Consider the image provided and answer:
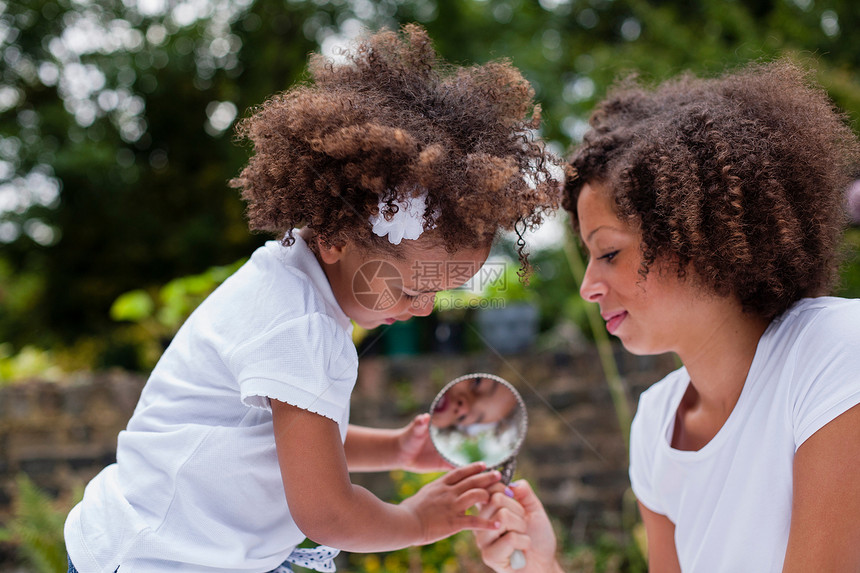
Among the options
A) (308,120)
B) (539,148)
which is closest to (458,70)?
(539,148)

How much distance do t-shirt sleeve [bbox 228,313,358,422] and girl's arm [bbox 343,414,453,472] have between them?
0.42 m

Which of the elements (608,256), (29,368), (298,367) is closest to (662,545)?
(608,256)

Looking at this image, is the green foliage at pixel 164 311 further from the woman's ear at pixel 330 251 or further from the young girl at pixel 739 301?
the young girl at pixel 739 301

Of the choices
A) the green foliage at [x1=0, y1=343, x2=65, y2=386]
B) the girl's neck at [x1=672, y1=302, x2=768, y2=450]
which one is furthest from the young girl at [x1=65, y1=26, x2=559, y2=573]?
the green foliage at [x1=0, y1=343, x2=65, y2=386]

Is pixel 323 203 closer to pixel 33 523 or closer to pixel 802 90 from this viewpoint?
pixel 802 90

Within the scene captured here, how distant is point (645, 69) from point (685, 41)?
1.33ft

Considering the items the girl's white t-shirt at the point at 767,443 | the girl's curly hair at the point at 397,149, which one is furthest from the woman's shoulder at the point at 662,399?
the girl's curly hair at the point at 397,149

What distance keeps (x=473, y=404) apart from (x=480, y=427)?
5 centimetres

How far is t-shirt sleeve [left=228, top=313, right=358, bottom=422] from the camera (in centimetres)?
110

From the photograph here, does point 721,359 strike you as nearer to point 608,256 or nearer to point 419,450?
point 608,256

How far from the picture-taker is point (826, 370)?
3.83ft

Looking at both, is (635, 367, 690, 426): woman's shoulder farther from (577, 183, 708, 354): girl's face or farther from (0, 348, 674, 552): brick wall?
(0, 348, 674, 552): brick wall

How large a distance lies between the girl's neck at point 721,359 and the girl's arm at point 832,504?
0.28 m

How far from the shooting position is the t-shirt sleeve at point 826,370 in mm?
1135
